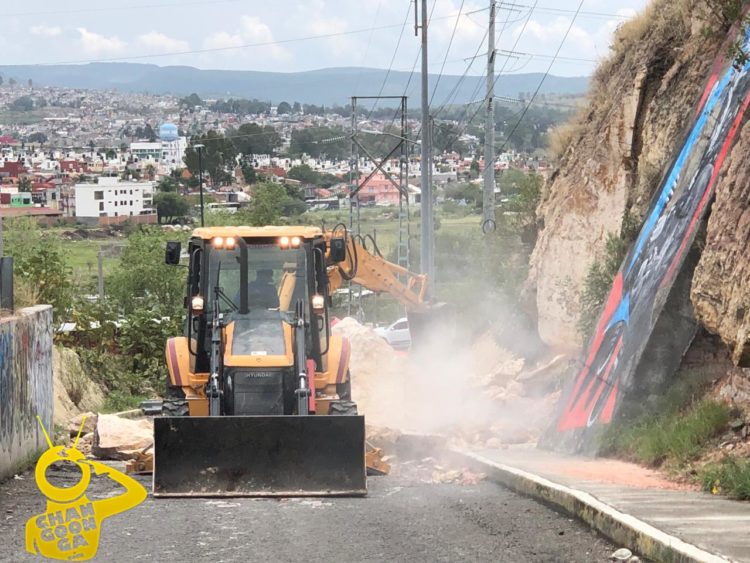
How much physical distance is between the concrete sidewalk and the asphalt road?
204 mm

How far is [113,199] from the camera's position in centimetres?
11806

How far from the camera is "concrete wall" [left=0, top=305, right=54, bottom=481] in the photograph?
15773mm

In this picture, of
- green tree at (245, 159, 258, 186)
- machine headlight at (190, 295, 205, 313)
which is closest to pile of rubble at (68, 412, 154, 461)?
machine headlight at (190, 295, 205, 313)

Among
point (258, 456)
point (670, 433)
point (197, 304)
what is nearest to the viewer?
point (258, 456)

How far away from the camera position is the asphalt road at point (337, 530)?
10.5 meters

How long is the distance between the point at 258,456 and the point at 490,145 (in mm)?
31711

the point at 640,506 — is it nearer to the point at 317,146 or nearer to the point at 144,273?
the point at 144,273

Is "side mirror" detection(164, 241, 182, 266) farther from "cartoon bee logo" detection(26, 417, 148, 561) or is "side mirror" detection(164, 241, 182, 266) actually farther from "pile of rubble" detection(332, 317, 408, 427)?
"pile of rubble" detection(332, 317, 408, 427)

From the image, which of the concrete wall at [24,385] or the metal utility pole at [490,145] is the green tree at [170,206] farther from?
the concrete wall at [24,385]

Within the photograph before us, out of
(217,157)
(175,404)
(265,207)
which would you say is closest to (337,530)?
(175,404)

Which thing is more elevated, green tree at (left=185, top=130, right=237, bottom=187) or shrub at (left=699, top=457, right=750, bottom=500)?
shrub at (left=699, top=457, right=750, bottom=500)

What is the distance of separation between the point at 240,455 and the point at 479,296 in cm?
2803

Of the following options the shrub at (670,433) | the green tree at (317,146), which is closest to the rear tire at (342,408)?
the shrub at (670,433)

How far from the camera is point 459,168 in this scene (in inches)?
5192
